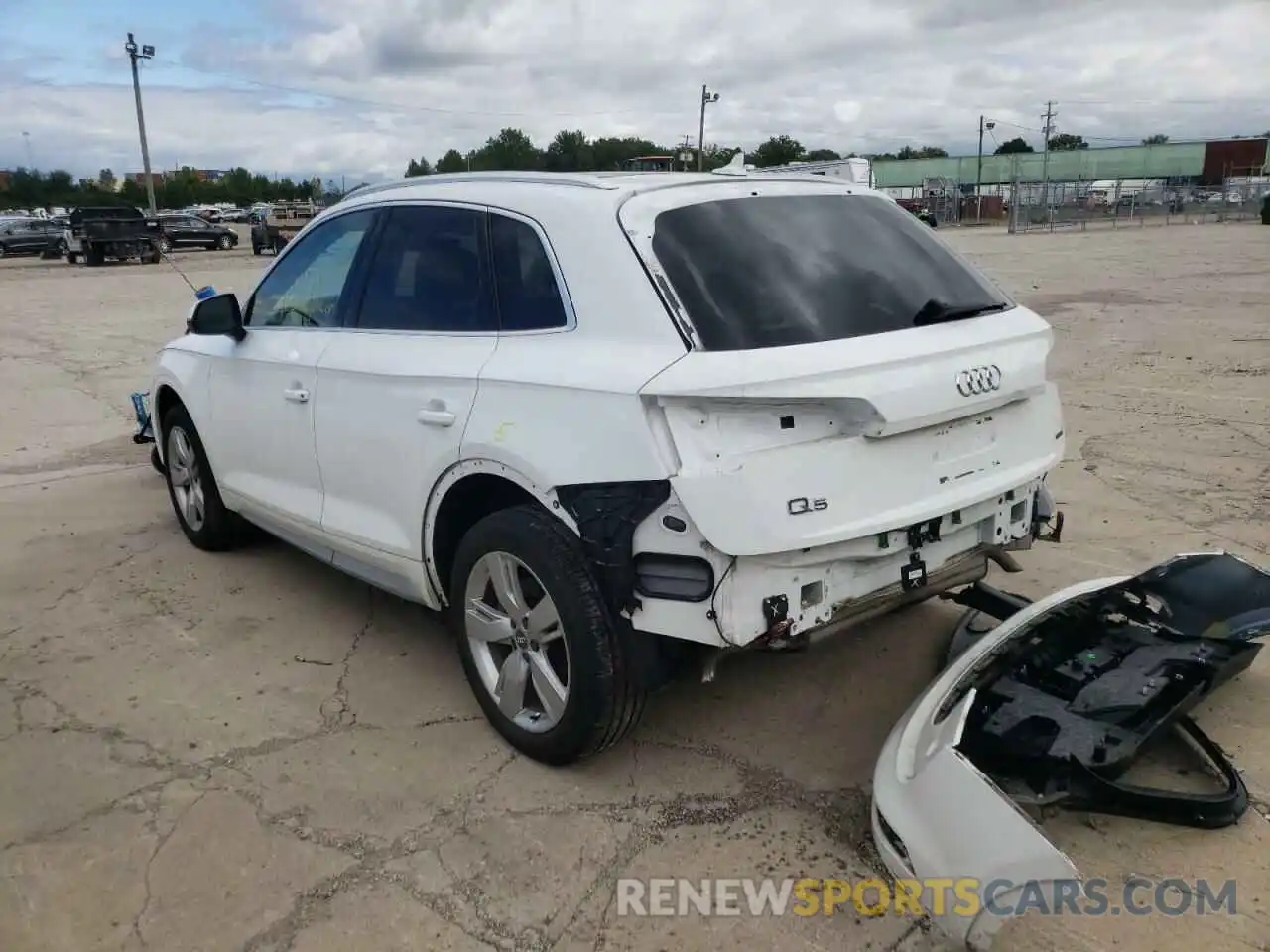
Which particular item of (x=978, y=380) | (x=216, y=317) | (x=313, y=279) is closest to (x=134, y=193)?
(x=216, y=317)

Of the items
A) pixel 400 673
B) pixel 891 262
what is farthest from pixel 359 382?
pixel 891 262

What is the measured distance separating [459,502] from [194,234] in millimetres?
40838

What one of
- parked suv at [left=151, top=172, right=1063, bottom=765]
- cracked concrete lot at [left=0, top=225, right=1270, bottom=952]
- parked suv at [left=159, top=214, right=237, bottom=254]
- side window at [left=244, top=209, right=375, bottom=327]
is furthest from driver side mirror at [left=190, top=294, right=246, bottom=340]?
parked suv at [left=159, top=214, right=237, bottom=254]

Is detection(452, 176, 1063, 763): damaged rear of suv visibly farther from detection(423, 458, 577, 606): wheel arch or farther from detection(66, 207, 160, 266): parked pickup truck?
detection(66, 207, 160, 266): parked pickup truck

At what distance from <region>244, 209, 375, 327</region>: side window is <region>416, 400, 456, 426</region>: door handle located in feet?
2.97

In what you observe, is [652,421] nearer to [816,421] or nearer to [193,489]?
[816,421]

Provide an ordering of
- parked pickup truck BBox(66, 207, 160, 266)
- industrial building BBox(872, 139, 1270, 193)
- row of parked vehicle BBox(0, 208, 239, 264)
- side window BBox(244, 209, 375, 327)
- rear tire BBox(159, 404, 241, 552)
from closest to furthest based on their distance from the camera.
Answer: side window BBox(244, 209, 375, 327) < rear tire BBox(159, 404, 241, 552) < parked pickup truck BBox(66, 207, 160, 266) < row of parked vehicle BBox(0, 208, 239, 264) < industrial building BBox(872, 139, 1270, 193)

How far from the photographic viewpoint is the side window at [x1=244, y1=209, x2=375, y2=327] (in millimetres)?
4020

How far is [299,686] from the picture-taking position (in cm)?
384

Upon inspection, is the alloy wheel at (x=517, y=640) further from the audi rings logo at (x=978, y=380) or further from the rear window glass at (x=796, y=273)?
the audi rings logo at (x=978, y=380)

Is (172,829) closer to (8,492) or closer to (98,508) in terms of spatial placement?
(98,508)

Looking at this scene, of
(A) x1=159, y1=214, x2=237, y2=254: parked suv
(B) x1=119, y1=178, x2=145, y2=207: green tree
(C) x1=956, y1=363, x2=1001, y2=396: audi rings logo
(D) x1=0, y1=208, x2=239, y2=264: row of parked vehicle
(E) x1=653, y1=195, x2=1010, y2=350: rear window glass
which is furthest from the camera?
(B) x1=119, y1=178, x2=145, y2=207: green tree

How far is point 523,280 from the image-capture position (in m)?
3.19

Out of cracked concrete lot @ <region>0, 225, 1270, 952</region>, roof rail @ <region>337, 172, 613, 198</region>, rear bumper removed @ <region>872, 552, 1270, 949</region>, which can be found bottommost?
cracked concrete lot @ <region>0, 225, 1270, 952</region>
